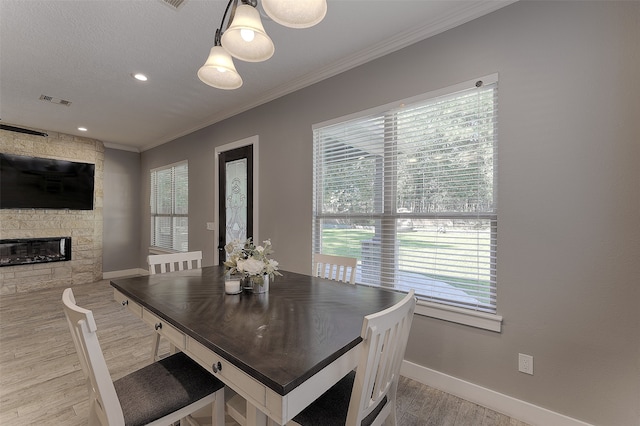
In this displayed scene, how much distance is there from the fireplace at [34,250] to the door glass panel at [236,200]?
3416mm

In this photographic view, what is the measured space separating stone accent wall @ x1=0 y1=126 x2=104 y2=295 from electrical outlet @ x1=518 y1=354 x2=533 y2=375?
6.63 meters

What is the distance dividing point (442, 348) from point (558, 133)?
5.23ft

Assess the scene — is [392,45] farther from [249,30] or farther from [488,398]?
[488,398]

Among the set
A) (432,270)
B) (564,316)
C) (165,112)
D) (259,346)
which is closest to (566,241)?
(564,316)

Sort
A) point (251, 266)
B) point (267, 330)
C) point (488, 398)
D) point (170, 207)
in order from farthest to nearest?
point (170, 207)
point (488, 398)
point (251, 266)
point (267, 330)

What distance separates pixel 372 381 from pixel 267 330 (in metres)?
0.45

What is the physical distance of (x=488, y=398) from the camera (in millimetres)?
1854

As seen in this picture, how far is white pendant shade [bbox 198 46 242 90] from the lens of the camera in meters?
1.55

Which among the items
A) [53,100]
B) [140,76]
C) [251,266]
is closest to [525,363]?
[251,266]

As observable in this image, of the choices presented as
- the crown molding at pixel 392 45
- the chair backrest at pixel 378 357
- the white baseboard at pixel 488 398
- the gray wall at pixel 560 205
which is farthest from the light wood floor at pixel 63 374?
the crown molding at pixel 392 45

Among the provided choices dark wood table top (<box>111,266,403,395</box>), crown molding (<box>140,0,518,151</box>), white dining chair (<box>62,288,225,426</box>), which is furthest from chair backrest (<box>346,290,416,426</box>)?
crown molding (<box>140,0,518,151</box>)

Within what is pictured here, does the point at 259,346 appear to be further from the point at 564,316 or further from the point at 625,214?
the point at 625,214

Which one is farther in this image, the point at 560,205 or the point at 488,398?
the point at 488,398

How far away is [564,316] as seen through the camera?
1.62 meters
